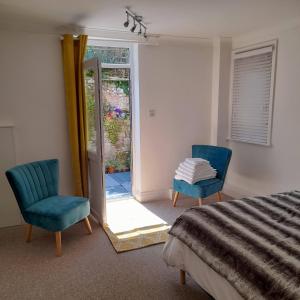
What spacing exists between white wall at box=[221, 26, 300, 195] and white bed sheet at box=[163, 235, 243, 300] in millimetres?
1962

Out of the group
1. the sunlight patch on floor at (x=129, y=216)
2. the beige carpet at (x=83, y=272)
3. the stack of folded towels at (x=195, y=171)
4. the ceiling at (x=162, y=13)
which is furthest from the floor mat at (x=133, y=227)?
the ceiling at (x=162, y=13)

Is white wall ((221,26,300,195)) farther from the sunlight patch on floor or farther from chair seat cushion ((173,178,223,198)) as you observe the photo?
the sunlight patch on floor

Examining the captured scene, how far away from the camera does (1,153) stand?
3107mm

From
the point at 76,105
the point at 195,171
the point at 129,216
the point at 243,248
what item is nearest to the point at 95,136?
the point at 76,105

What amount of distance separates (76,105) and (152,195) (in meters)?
1.69

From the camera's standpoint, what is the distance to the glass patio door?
2.99 m

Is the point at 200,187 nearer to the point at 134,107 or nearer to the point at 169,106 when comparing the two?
the point at 169,106

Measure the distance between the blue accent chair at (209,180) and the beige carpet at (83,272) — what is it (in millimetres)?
965

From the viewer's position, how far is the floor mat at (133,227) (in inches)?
112

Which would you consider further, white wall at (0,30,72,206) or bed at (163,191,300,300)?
white wall at (0,30,72,206)

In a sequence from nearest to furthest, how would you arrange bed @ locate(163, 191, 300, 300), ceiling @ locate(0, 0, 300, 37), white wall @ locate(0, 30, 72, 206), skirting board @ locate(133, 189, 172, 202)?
bed @ locate(163, 191, 300, 300) → ceiling @ locate(0, 0, 300, 37) → white wall @ locate(0, 30, 72, 206) → skirting board @ locate(133, 189, 172, 202)

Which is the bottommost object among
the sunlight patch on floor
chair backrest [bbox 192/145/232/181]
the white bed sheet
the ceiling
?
the sunlight patch on floor

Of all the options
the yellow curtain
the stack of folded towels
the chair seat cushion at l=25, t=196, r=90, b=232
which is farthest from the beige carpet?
the stack of folded towels

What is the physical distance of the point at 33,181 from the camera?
2900 mm
